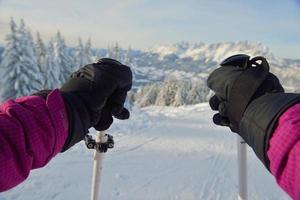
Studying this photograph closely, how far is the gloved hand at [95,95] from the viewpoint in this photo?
1.84m

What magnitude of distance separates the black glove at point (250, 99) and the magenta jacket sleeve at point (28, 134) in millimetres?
828

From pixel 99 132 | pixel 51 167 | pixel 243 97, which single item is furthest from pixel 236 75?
pixel 51 167

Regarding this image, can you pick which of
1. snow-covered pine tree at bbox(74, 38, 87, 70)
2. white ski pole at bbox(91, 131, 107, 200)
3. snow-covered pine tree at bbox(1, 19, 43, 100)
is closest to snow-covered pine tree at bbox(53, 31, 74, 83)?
snow-covered pine tree at bbox(74, 38, 87, 70)

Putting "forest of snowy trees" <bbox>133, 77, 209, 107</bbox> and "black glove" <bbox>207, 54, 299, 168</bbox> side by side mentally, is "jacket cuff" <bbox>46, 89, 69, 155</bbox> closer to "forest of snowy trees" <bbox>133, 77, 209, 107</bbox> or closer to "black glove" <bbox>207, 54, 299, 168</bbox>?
"black glove" <bbox>207, 54, 299, 168</bbox>

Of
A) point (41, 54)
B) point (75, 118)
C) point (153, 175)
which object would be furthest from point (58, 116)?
point (41, 54)

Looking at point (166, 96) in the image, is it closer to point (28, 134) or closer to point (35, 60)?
point (35, 60)

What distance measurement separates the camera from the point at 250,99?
1.84 meters

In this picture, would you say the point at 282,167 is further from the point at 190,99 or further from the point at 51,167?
the point at 190,99

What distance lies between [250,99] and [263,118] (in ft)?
0.96

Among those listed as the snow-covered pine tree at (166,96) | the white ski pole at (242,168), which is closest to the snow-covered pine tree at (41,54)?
the snow-covered pine tree at (166,96)

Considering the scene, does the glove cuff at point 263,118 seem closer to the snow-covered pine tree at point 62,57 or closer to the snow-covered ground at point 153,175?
the snow-covered ground at point 153,175

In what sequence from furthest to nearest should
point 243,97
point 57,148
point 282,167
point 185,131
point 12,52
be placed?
1. point 12,52
2. point 185,131
3. point 243,97
4. point 57,148
5. point 282,167

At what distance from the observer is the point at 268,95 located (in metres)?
1.73

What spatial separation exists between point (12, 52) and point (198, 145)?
67.9ft
